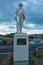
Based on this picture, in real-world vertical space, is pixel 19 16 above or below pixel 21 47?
above

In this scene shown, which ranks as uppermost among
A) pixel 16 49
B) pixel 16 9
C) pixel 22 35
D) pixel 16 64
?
pixel 16 9

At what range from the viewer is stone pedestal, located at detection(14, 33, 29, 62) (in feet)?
32.1

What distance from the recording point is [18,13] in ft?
33.8

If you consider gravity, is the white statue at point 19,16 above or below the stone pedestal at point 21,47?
above

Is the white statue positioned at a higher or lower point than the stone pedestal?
higher

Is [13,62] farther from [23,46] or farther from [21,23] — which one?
[21,23]

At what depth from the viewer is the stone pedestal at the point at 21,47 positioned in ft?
32.1

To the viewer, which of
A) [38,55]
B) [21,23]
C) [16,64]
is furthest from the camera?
[38,55]

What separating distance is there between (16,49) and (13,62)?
28.4 inches

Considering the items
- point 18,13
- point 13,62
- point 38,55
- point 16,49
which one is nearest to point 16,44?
point 16,49

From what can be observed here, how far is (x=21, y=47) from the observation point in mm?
9820

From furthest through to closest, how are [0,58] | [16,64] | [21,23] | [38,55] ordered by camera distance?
[38,55], [0,58], [21,23], [16,64]

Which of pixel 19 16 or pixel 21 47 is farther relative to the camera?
pixel 19 16

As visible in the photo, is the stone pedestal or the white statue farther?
the white statue
